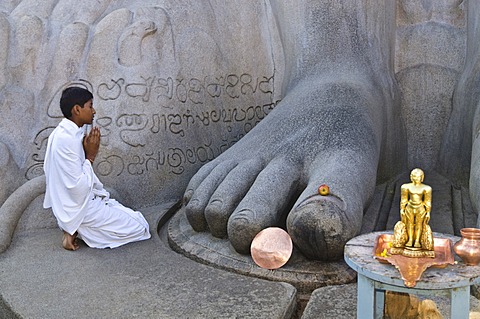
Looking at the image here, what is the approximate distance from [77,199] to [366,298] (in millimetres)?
1416

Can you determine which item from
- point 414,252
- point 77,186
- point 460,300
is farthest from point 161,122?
point 460,300

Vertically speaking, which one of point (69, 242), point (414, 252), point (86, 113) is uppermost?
point (86, 113)

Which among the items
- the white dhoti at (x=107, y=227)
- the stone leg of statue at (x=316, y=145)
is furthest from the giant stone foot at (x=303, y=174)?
the white dhoti at (x=107, y=227)

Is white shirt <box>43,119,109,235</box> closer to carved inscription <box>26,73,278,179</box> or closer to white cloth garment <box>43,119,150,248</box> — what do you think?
white cloth garment <box>43,119,150,248</box>

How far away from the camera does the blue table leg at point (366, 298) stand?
1.51 meters

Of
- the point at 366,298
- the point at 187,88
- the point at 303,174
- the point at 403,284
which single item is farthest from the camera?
the point at 187,88

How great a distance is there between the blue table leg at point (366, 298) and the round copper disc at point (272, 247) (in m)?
0.66

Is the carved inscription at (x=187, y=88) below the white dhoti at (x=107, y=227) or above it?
above

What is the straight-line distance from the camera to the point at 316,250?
215 cm

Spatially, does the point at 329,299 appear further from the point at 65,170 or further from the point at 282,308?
the point at 65,170

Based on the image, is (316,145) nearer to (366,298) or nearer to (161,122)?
(161,122)

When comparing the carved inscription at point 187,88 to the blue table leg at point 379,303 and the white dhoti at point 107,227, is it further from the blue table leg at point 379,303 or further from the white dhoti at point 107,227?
the blue table leg at point 379,303

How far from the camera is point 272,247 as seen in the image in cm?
219

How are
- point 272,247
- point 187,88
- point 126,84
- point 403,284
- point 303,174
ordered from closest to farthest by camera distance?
1. point 403,284
2. point 272,247
3. point 303,174
4. point 126,84
5. point 187,88
